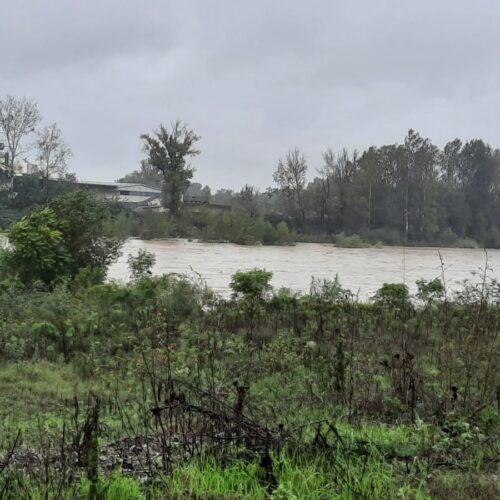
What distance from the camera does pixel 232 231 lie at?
39.3m

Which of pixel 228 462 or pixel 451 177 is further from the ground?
pixel 451 177

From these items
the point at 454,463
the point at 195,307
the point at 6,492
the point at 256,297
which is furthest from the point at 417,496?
the point at 256,297

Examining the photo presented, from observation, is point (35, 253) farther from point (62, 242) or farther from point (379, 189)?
point (379, 189)

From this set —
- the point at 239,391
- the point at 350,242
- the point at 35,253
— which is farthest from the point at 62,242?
the point at 350,242

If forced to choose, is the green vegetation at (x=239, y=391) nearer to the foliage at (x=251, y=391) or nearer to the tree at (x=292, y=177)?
the foliage at (x=251, y=391)

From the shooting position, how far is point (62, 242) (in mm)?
10906

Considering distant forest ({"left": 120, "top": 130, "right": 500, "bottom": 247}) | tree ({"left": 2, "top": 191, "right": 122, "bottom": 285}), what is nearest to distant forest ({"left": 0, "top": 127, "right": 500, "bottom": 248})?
distant forest ({"left": 120, "top": 130, "right": 500, "bottom": 247})

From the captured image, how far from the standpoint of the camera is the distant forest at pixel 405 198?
42156mm

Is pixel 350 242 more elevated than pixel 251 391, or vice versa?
pixel 350 242

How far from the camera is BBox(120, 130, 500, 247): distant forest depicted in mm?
42156

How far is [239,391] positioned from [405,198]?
40144 millimetres

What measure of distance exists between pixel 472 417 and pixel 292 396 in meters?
1.54

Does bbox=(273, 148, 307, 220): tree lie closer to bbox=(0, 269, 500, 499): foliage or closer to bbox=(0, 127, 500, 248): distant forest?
bbox=(0, 127, 500, 248): distant forest

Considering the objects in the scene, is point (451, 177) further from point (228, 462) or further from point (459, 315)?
point (228, 462)
